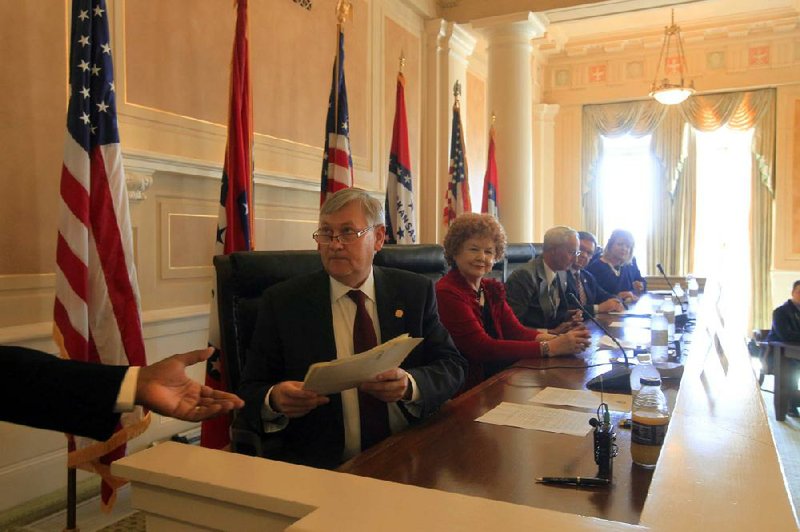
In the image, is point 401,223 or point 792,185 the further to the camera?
point 792,185

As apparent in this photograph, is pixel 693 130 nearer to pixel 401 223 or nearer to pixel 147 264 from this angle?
pixel 401 223

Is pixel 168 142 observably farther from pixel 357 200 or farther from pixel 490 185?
pixel 490 185

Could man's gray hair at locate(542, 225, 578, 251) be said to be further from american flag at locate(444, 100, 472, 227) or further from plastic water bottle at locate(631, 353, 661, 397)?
american flag at locate(444, 100, 472, 227)

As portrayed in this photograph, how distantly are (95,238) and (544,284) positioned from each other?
235 centimetres

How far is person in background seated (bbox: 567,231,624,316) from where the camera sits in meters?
4.30

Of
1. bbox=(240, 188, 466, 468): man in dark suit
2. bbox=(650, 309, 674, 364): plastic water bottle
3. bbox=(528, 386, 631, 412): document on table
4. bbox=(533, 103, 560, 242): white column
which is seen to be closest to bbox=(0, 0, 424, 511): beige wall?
bbox=(240, 188, 466, 468): man in dark suit

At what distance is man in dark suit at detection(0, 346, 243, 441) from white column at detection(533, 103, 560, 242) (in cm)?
913

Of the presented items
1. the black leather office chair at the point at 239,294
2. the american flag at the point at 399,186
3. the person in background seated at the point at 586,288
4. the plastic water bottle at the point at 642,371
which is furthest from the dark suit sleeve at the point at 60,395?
the american flag at the point at 399,186

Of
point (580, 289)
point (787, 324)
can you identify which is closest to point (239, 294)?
point (580, 289)

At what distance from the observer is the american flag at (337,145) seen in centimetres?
404

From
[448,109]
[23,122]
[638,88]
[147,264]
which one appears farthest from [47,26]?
[638,88]

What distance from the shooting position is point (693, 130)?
9023 millimetres

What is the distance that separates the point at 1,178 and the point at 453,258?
1965 mm

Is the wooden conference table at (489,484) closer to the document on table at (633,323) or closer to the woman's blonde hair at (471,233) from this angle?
the woman's blonde hair at (471,233)
